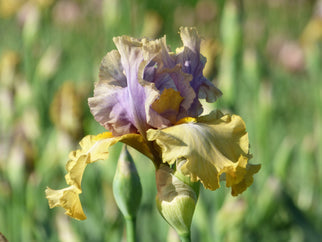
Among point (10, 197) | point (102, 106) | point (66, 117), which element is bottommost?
point (10, 197)

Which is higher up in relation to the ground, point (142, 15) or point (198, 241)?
point (142, 15)

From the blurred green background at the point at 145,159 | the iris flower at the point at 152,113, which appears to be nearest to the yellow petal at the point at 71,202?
the iris flower at the point at 152,113

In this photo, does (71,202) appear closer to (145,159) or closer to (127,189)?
(127,189)

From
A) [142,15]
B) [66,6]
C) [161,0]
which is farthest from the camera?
[66,6]

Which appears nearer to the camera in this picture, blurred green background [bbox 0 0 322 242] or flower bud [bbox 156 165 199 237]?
flower bud [bbox 156 165 199 237]

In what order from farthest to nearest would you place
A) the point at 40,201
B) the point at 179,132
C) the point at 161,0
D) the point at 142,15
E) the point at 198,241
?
1. the point at 161,0
2. the point at 142,15
3. the point at 40,201
4. the point at 198,241
5. the point at 179,132

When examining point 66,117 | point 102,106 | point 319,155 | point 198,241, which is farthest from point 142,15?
point 102,106

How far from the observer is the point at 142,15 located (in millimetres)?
2854

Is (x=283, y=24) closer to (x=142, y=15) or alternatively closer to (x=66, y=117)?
(x=142, y=15)

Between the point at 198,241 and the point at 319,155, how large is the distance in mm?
652

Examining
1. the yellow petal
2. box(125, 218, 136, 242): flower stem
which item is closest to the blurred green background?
box(125, 218, 136, 242): flower stem

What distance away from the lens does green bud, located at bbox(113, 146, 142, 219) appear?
0.74 meters

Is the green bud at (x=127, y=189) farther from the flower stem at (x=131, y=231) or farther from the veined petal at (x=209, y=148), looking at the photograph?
the veined petal at (x=209, y=148)

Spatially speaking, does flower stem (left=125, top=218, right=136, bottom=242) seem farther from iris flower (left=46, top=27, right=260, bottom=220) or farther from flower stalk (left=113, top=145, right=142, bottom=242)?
iris flower (left=46, top=27, right=260, bottom=220)
